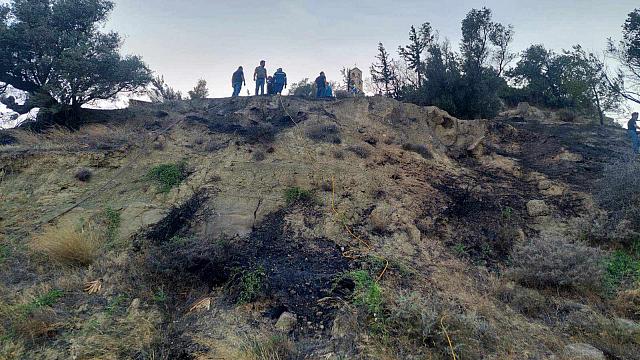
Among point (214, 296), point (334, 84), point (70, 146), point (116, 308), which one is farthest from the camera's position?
point (334, 84)

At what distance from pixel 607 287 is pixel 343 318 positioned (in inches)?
167

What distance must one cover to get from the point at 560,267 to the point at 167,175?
300 inches

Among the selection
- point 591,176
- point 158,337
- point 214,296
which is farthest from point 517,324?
point 591,176

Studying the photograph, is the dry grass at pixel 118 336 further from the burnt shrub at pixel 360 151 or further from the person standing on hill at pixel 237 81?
the person standing on hill at pixel 237 81

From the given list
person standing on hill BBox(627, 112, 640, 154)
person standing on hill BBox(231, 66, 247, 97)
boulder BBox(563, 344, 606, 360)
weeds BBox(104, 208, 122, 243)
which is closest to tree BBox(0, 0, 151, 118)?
person standing on hill BBox(231, 66, 247, 97)

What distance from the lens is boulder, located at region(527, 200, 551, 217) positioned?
8344 mm

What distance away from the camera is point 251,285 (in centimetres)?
583

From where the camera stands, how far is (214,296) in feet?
19.1

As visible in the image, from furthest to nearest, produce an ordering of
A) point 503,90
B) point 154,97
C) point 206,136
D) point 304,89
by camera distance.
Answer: point 304,89 → point 503,90 → point 154,97 → point 206,136

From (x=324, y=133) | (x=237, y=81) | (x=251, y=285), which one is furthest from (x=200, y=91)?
(x=251, y=285)

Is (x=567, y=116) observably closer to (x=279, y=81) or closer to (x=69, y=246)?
(x=279, y=81)

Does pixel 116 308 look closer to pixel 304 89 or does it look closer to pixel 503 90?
pixel 304 89

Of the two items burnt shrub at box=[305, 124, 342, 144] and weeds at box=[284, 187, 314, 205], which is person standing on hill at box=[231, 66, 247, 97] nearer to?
burnt shrub at box=[305, 124, 342, 144]

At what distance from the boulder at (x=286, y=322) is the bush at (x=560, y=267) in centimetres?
365
